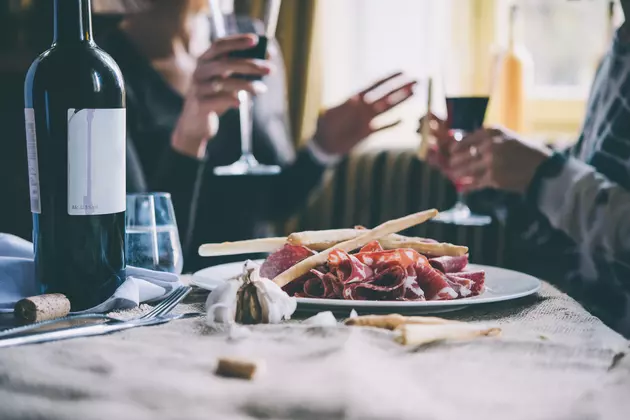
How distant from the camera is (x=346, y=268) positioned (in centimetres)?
77

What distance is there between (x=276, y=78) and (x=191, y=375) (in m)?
2.20

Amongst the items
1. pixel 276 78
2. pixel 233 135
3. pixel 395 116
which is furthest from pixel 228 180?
pixel 395 116

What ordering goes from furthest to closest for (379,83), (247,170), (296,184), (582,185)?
(296,184) < (379,83) < (247,170) < (582,185)

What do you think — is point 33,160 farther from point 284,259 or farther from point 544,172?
point 544,172

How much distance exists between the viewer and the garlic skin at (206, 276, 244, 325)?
68cm

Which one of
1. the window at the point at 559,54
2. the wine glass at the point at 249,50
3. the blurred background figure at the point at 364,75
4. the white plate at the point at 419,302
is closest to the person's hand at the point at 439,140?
the wine glass at the point at 249,50

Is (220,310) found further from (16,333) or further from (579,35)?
(579,35)

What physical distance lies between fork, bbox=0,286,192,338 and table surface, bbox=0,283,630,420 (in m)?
0.05

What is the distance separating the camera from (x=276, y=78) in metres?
2.63

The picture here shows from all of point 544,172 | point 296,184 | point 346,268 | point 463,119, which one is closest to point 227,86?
point 463,119

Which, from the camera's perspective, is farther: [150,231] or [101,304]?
[150,231]

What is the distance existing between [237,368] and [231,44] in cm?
110

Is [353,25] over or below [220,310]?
over

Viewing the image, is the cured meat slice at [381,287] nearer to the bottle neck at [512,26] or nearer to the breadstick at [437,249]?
the breadstick at [437,249]
